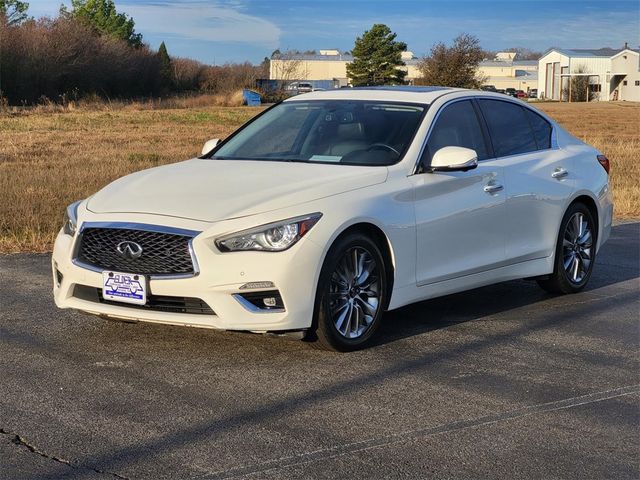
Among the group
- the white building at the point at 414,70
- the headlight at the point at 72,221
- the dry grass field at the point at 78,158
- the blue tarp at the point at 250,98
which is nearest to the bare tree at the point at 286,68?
the white building at the point at 414,70

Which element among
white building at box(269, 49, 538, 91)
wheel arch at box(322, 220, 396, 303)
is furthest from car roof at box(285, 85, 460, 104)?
white building at box(269, 49, 538, 91)

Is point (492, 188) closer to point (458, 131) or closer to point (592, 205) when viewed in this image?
point (458, 131)

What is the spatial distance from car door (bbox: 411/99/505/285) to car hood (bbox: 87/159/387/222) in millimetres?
413

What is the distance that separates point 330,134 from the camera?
6.82m

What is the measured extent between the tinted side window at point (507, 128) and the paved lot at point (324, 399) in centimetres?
125

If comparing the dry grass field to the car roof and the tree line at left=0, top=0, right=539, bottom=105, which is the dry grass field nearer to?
the car roof

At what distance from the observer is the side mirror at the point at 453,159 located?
6.25 meters

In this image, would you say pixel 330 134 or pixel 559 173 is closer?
pixel 330 134

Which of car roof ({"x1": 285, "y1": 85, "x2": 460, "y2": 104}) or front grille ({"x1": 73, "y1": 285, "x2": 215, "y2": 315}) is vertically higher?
car roof ({"x1": 285, "y1": 85, "x2": 460, "y2": 104})

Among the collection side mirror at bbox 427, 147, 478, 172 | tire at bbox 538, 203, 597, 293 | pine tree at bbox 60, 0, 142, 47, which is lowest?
tire at bbox 538, 203, 597, 293

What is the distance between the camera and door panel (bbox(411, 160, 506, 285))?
20.4ft

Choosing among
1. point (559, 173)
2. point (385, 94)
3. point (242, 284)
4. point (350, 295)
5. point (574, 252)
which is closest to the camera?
point (242, 284)

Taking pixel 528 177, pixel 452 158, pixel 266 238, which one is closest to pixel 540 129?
pixel 528 177

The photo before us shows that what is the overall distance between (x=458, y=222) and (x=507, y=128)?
1.27 metres
